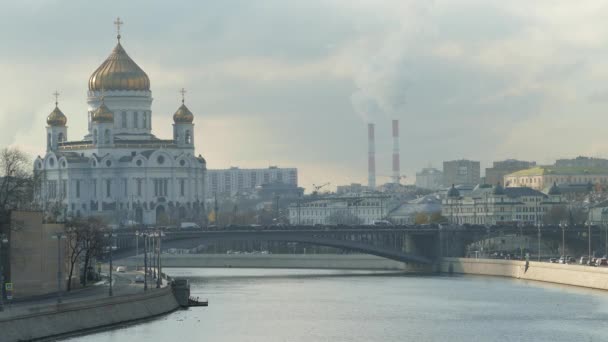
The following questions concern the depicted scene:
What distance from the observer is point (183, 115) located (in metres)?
191

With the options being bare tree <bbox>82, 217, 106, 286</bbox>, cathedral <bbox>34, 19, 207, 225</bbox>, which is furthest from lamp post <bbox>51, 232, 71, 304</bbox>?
cathedral <bbox>34, 19, 207, 225</bbox>

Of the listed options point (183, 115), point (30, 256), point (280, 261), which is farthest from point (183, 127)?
point (30, 256)

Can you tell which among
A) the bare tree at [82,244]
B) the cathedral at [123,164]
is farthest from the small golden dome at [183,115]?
the bare tree at [82,244]

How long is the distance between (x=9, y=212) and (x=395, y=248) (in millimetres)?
58541

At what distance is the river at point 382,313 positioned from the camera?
74250mm

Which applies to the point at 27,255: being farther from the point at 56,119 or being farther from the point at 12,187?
the point at 56,119

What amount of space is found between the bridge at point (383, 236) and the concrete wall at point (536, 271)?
3.84 meters

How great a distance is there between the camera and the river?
74250mm

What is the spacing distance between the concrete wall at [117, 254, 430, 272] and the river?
25.2m

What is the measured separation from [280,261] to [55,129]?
166 feet

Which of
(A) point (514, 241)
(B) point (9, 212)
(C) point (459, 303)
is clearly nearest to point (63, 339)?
(B) point (9, 212)

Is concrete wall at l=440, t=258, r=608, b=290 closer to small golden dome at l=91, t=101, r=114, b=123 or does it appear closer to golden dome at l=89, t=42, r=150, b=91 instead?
small golden dome at l=91, t=101, r=114, b=123

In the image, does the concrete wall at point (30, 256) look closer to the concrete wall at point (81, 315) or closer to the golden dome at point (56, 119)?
the concrete wall at point (81, 315)

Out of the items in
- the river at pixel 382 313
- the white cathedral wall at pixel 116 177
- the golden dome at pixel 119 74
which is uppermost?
the golden dome at pixel 119 74
